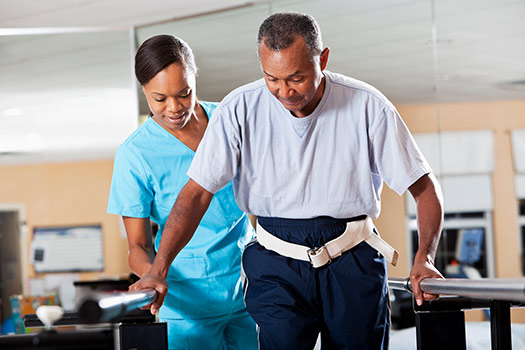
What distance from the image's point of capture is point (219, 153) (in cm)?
178

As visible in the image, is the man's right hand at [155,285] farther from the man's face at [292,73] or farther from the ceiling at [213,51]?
the ceiling at [213,51]

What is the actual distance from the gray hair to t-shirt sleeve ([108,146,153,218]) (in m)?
0.73

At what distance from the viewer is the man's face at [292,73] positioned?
158cm

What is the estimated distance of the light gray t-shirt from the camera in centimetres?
172

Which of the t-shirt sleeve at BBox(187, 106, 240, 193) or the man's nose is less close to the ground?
the man's nose

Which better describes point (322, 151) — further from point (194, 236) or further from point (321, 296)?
point (194, 236)

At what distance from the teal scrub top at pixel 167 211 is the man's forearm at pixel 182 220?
35cm

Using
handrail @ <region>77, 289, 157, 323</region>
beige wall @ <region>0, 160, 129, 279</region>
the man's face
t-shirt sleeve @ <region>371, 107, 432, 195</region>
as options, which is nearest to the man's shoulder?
the man's face

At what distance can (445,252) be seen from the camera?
4656mm

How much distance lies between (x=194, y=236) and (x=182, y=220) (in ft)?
1.34

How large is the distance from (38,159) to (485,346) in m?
4.91

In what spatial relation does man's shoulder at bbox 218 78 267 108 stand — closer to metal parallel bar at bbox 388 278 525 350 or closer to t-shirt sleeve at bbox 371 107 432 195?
t-shirt sleeve at bbox 371 107 432 195

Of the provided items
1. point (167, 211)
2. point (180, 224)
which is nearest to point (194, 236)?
point (167, 211)

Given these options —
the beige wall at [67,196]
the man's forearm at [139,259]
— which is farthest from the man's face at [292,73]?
the beige wall at [67,196]
